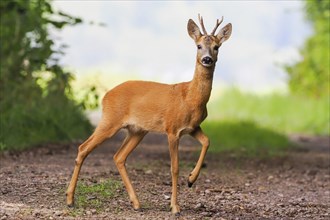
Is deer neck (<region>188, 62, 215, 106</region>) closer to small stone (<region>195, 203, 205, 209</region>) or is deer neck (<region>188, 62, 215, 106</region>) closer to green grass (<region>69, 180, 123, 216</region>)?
small stone (<region>195, 203, 205, 209</region>)

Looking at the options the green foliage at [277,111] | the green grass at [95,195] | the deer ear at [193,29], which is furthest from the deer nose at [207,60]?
the green foliage at [277,111]

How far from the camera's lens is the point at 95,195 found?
8742mm

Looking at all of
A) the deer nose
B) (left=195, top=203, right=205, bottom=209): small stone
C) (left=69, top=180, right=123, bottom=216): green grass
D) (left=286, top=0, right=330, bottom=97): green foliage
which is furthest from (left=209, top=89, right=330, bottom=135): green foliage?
the deer nose

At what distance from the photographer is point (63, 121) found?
49.5ft

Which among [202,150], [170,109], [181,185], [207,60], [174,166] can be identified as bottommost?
[181,185]

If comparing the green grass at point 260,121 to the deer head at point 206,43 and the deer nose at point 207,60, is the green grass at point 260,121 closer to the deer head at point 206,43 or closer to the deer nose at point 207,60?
the deer head at point 206,43

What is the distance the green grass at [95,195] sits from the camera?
8156 millimetres

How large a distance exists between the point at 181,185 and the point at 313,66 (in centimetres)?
1424

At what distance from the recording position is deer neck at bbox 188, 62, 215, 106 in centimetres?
824

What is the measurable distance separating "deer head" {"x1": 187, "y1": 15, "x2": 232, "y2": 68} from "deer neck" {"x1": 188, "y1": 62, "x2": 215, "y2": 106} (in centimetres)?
9

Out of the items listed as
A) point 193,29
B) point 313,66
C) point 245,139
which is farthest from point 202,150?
point 313,66

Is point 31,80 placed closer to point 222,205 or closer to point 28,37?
point 28,37

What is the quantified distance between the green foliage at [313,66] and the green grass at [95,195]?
12728mm

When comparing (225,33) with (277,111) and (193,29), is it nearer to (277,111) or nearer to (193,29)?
(193,29)
